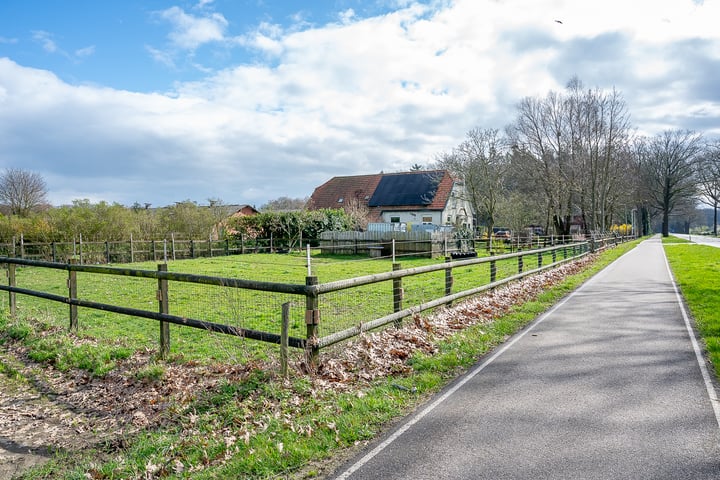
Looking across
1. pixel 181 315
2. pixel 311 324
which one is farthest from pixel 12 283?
pixel 311 324

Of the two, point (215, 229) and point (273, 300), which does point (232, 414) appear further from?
point (215, 229)

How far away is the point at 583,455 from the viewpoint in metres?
3.79

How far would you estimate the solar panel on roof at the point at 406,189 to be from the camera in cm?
5116

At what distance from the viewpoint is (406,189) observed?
53.1 metres

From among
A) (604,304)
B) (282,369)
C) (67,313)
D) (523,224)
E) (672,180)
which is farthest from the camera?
(672,180)

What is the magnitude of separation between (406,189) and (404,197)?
117cm

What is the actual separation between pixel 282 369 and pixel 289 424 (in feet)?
3.73

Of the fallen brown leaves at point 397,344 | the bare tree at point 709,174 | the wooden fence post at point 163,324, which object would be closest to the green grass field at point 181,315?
the wooden fence post at point 163,324

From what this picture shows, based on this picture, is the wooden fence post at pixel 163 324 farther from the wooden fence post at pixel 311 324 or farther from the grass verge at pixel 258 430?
the wooden fence post at pixel 311 324

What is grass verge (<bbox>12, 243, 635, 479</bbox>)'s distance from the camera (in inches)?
151

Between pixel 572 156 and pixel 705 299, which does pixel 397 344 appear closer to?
pixel 705 299

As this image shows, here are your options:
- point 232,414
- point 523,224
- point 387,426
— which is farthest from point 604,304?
point 523,224

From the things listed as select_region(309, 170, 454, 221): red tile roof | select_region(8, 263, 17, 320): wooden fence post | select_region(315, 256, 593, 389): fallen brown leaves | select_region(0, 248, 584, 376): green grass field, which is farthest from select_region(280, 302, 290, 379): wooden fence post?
select_region(309, 170, 454, 221): red tile roof

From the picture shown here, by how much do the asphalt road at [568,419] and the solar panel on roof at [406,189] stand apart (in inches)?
1726
